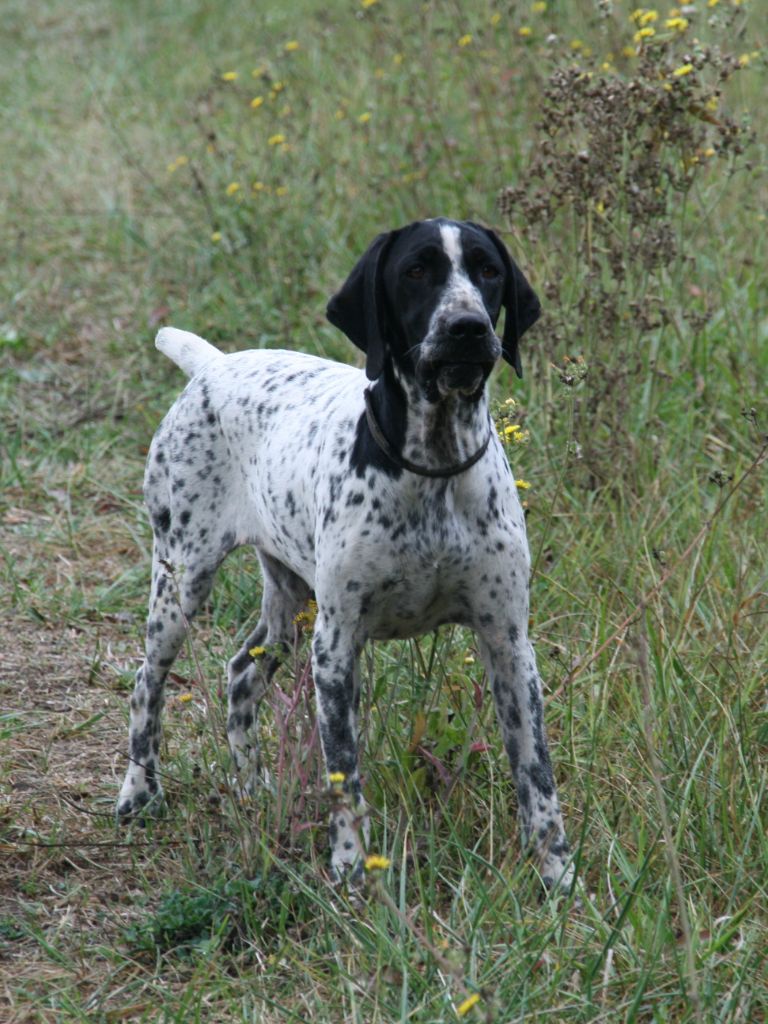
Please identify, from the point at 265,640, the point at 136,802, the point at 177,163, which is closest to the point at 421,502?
the point at 265,640

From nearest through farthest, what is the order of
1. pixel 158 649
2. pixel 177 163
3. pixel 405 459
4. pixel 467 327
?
pixel 467 327
pixel 405 459
pixel 158 649
pixel 177 163

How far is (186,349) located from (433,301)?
158cm

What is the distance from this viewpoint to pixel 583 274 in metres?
5.79

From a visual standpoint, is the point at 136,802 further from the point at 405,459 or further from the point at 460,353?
the point at 460,353

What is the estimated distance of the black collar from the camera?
3512mm

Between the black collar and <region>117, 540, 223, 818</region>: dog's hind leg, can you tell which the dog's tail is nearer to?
<region>117, 540, 223, 818</region>: dog's hind leg

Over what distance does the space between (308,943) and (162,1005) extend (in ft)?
1.18

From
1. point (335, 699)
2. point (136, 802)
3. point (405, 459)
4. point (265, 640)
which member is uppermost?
point (405, 459)

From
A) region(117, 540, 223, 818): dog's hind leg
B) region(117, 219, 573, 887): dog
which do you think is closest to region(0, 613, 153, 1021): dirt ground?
region(117, 540, 223, 818): dog's hind leg

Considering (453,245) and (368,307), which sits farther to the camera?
(368,307)

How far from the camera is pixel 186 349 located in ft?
15.9

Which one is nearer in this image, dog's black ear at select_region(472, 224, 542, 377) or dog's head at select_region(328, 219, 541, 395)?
dog's head at select_region(328, 219, 541, 395)

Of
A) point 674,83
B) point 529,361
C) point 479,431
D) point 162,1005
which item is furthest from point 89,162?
point 162,1005

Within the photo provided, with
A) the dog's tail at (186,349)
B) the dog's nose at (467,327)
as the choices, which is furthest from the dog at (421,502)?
the dog's tail at (186,349)
